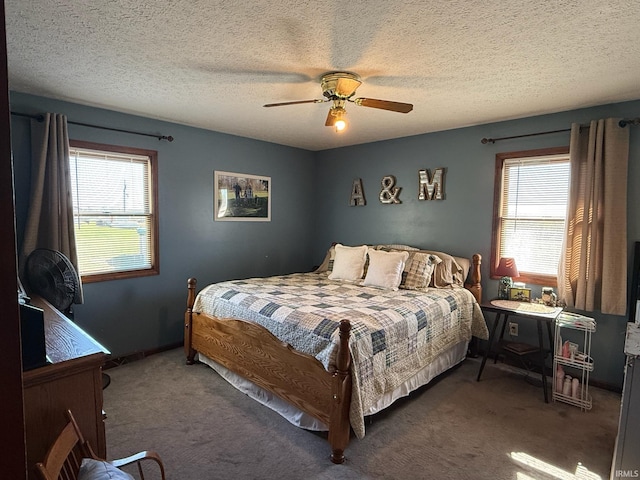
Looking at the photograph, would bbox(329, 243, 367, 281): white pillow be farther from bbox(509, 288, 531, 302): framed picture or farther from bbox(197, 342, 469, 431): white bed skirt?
bbox(509, 288, 531, 302): framed picture

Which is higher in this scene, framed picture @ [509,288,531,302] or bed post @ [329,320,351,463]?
framed picture @ [509,288,531,302]

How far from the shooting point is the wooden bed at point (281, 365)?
2121 mm

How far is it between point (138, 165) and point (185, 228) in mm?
786

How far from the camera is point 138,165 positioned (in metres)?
3.56

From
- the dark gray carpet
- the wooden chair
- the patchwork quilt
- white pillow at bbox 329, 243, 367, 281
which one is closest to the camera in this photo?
the wooden chair

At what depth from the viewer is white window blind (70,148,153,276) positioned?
3.22m

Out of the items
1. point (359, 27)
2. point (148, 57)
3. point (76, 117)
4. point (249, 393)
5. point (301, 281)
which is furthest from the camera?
point (301, 281)

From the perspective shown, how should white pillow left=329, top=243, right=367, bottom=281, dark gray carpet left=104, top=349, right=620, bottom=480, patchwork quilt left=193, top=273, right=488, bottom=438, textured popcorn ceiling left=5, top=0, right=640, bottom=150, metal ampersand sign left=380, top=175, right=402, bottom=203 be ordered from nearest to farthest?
textured popcorn ceiling left=5, top=0, right=640, bottom=150, dark gray carpet left=104, top=349, right=620, bottom=480, patchwork quilt left=193, top=273, right=488, bottom=438, white pillow left=329, top=243, right=367, bottom=281, metal ampersand sign left=380, top=175, right=402, bottom=203

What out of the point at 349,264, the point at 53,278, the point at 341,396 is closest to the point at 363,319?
the point at 341,396

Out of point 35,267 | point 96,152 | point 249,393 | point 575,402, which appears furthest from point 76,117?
point 575,402

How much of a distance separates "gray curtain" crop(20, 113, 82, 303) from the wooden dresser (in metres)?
1.60

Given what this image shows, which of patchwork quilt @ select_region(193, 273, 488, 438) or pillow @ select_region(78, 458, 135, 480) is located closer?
pillow @ select_region(78, 458, 135, 480)

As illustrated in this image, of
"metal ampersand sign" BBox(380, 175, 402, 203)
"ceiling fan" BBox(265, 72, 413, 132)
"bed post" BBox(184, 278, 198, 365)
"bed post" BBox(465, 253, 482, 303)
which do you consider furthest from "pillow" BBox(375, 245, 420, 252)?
"bed post" BBox(184, 278, 198, 365)

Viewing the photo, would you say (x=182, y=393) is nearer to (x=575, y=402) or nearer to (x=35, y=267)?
(x=35, y=267)
